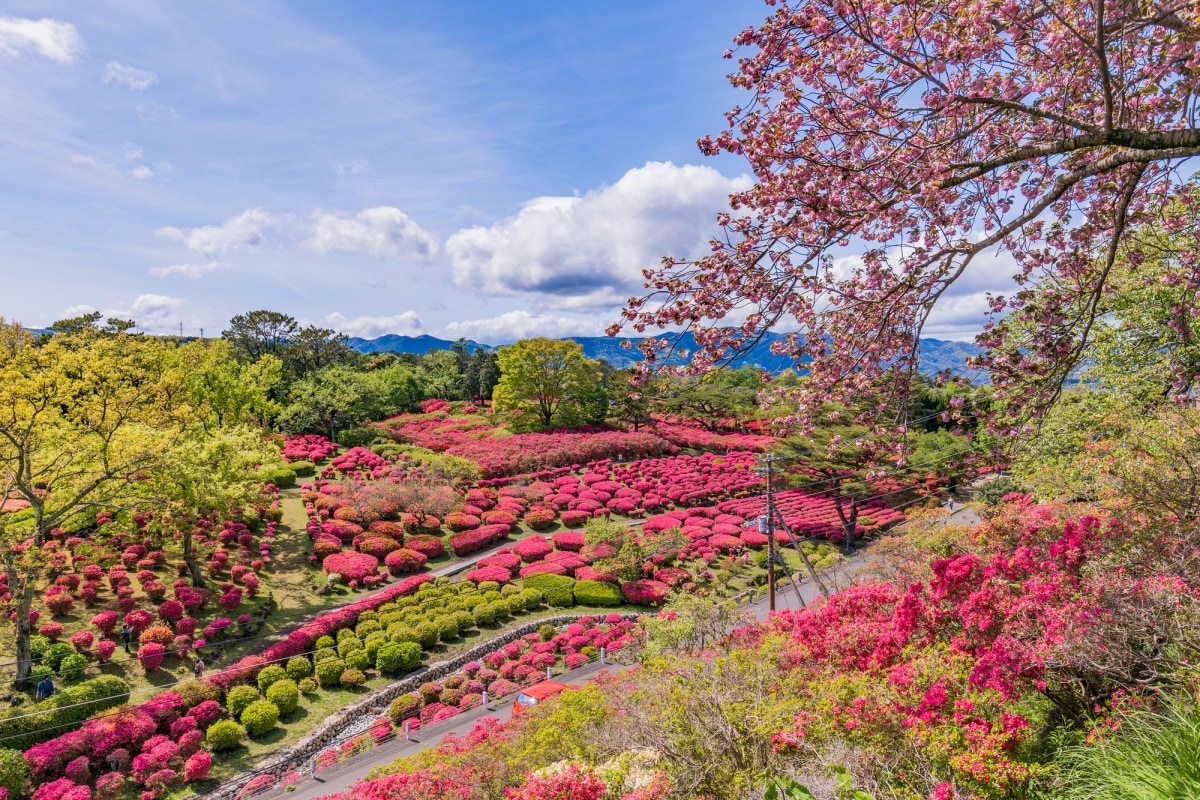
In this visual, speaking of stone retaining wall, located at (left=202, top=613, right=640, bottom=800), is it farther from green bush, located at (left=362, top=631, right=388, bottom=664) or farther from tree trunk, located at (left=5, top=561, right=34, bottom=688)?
tree trunk, located at (left=5, top=561, right=34, bottom=688)

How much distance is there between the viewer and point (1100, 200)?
5.18m

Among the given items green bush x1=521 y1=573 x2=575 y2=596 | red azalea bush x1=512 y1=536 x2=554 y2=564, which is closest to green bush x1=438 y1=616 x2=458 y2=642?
green bush x1=521 y1=573 x2=575 y2=596

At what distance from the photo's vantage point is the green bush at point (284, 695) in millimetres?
14906

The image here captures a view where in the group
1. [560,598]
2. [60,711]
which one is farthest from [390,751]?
[560,598]

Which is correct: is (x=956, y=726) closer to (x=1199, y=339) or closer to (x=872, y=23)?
(x=1199, y=339)

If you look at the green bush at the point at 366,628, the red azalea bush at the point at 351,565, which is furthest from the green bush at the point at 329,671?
the red azalea bush at the point at 351,565

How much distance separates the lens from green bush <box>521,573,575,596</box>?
839 inches

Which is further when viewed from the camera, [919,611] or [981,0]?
[919,611]

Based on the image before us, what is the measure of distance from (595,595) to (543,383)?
23984 millimetres

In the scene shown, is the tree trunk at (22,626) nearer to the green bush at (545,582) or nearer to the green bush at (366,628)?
the green bush at (366,628)

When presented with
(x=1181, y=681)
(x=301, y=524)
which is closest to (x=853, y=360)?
(x=1181, y=681)

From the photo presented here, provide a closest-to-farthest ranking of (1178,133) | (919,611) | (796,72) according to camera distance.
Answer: (1178,133), (796,72), (919,611)

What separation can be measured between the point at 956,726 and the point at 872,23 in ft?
19.9

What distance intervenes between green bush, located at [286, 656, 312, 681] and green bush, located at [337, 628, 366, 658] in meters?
0.90
